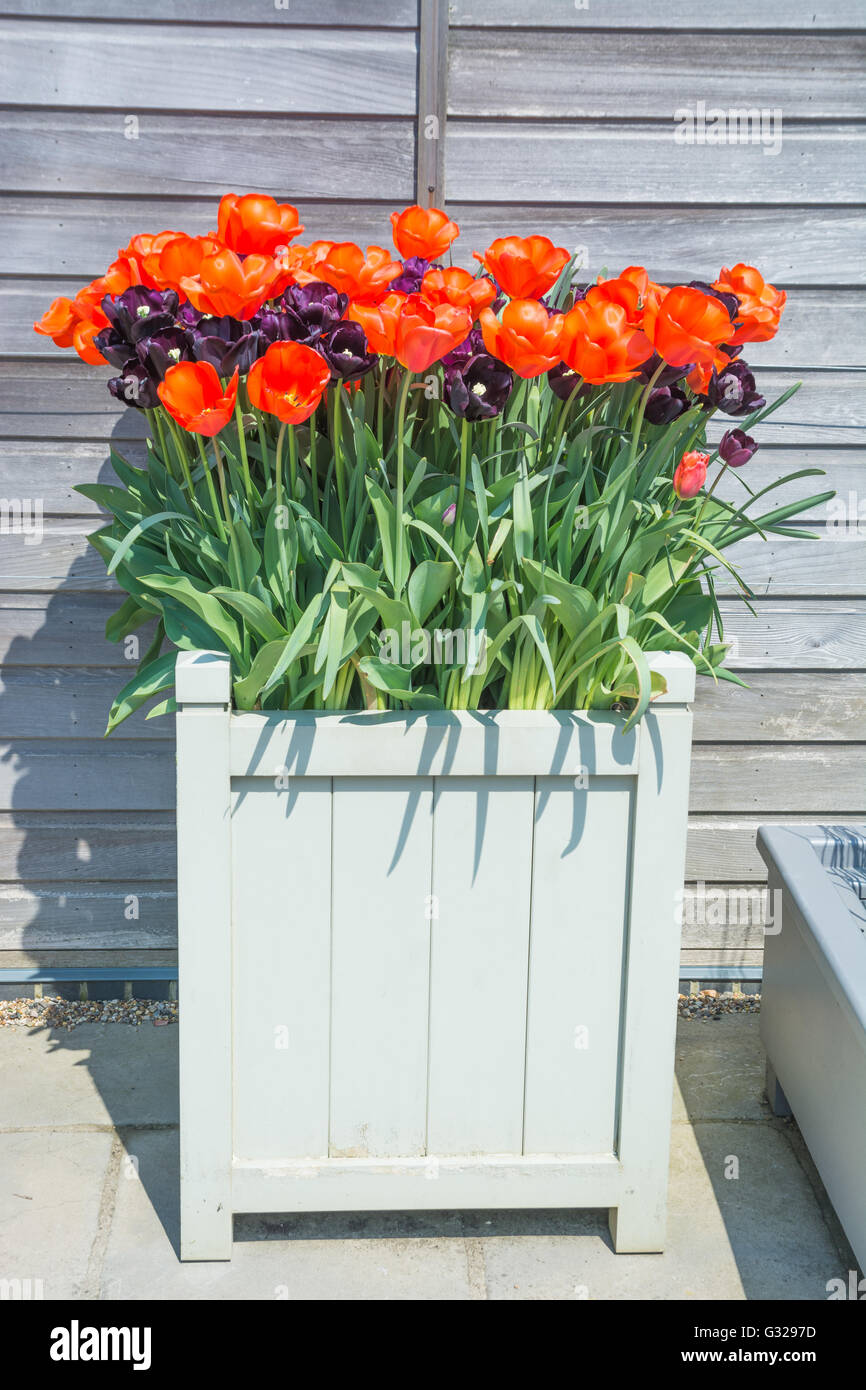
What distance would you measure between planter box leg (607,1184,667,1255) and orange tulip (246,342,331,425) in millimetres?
1176

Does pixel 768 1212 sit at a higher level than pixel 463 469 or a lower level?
lower

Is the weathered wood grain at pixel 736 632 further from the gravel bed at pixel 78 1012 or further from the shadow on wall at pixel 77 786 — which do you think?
the gravel bed at pixel 78 1012

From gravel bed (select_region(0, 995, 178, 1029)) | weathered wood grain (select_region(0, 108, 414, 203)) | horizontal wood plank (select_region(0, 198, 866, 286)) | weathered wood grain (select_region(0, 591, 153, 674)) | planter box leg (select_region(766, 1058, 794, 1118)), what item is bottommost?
gravel bed (select_region(0, 995, 178, 1029))

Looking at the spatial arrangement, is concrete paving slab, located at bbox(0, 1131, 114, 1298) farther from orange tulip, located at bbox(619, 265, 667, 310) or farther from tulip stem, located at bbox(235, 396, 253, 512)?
orange tulip, located at bbox(619, 265, 667, 310)

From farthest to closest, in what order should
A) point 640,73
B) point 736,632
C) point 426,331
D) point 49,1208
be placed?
point 736,632, point 640,73, point 49,1208, point 426,331

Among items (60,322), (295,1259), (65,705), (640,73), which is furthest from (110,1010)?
(640,73)

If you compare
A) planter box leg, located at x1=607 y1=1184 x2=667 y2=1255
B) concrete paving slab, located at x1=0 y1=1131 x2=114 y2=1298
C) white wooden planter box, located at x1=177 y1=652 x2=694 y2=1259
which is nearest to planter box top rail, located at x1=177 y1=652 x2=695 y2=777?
white wooden planter box, located at x1=177 y1=652 x2=694 y2=1259

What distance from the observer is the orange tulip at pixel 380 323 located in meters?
1.42

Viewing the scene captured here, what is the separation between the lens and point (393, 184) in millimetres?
2229

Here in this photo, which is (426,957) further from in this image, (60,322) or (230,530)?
(60,322)

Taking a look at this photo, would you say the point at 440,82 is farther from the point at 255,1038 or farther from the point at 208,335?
the point at 255,1038

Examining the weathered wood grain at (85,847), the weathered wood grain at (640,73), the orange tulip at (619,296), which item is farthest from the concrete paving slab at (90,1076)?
the weathered wood grain at (640,73)

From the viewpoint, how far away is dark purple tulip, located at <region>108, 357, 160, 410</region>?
4.99ft

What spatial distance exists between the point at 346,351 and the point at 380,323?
0.07 m
